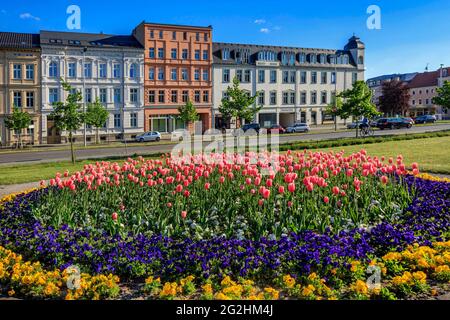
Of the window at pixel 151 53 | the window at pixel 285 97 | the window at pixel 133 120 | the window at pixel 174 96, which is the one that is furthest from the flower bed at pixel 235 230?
the window at pixel 285 97

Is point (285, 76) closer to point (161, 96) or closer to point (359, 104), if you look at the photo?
point (161, 96)

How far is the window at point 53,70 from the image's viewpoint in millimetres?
47903

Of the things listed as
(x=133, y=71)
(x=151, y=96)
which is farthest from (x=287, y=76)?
(x=133, y=71)

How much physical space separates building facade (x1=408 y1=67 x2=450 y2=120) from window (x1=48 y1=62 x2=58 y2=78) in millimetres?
71609

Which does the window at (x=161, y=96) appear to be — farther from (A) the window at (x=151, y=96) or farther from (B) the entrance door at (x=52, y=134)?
(B) the entrance door at (x=52, y=134)

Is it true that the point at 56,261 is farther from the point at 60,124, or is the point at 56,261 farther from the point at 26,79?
the point at 26,79

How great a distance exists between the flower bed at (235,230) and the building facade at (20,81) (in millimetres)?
37542

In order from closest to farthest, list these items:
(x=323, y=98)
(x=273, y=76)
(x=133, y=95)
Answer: (x=133, y=95), (x=273, y=76), (x=323, y=98)

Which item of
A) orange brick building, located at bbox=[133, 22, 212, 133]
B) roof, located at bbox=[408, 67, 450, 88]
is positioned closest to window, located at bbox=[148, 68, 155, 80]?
orange brick building, located at bbox=[133, 22, 212, 133]

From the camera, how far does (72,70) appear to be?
49250 mm

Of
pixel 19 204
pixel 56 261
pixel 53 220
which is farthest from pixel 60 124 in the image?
pixel 56 261

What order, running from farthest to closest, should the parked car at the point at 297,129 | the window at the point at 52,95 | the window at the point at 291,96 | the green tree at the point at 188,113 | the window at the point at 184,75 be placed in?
the window at the point at 291,96 < the window at the point at 184,75 < the parked car at the point at 297,129 < the green tree at the point at 188,113 < the window at the point at 52,95

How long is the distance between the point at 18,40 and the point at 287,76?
3589 centimetres
